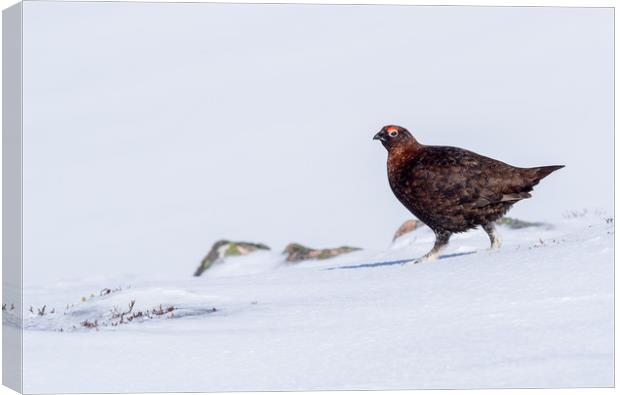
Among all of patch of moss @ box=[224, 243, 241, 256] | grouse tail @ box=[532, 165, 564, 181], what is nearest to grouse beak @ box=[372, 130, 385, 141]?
grouse tail @ box=[532, 165, 564, 181]

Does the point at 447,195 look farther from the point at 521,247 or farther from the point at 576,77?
the point at 576,77

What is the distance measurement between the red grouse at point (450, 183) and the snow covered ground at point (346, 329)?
56 cm

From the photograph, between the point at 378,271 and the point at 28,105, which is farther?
the point at 378,271

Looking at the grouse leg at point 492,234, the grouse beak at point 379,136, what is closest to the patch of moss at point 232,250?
the grouse beak at point 379,136

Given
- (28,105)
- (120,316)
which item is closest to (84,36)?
(28,105)

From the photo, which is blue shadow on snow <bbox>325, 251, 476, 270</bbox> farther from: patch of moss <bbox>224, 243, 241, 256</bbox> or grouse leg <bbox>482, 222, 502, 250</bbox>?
patch of moss <bbox>224, 243, 241, 256</bbox>

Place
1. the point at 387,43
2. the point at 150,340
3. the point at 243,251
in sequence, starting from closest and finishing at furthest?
1. the point at 150,340
2. the point at 387,43
3. the point at 243,251

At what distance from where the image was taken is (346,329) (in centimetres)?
1353

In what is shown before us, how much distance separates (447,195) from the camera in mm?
15312

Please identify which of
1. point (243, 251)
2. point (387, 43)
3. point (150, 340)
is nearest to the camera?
point (150, 340)

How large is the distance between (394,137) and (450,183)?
84 cm

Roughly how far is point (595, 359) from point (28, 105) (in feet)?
20.6

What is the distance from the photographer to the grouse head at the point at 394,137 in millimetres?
15039

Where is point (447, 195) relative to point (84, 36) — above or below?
below
